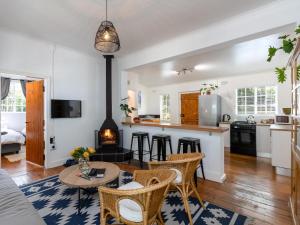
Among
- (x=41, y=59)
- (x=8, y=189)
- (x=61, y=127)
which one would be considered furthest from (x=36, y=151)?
(x=8, y=189)

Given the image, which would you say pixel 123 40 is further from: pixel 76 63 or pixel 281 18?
pixel 281 18

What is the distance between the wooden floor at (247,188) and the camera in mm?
2240

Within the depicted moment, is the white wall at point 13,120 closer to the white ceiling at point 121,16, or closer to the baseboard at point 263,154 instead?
the white ceiling at point 121,16

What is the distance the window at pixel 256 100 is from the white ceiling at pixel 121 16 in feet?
11.7

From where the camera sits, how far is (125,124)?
4.82 metres

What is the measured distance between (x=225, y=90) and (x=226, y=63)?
53.2 inches

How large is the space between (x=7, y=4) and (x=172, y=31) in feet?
8.47

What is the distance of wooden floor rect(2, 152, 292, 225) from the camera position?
2.24 m

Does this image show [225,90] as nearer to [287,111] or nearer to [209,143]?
[287,111]

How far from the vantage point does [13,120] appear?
664cm

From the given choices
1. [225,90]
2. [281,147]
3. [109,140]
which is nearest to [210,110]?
[225,90]

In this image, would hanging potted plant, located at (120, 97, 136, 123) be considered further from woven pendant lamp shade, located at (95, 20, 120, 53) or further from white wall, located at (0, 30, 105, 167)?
woven pendant lamp shade, located at (95, 20, 120, 53)

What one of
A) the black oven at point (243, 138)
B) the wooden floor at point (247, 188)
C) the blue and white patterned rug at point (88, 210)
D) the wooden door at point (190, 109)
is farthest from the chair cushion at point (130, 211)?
the wooden door at point (190, 109)

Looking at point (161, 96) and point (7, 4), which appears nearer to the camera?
point (7, 4)
